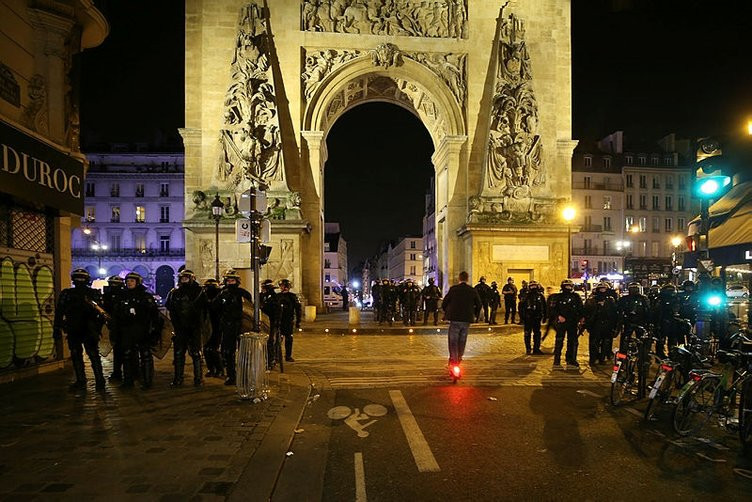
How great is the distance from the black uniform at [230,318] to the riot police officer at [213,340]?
14.5 inches

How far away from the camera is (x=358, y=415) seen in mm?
7645

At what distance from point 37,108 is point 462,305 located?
833 cm

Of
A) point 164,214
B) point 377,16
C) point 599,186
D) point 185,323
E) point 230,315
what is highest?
point 377,16

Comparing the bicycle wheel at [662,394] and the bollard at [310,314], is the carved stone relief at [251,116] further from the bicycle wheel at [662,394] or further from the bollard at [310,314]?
the bicycle wheel at [662,394]

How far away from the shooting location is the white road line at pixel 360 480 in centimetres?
473

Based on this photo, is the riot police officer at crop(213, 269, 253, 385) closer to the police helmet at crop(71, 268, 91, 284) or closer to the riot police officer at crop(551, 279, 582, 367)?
the police helmet at crop(71, 268, 91, 284)

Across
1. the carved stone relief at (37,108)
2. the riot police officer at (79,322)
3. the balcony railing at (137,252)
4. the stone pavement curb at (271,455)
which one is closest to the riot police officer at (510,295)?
the stone pavement curb at (271,455)

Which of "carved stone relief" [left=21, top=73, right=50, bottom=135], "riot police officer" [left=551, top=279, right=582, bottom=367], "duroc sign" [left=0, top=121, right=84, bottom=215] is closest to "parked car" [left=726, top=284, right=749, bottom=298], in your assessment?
"riot police officer" [left=551, top=279, right=582, bottom=367]

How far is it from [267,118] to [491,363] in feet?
47.0

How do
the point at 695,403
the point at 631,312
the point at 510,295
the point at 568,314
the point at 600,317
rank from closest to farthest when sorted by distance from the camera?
the point at 695,403
the point at 631,312
the point at 568,314
the point at 600,317
the point at 510,295

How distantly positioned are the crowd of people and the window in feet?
184

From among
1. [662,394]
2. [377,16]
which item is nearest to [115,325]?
[662,394]

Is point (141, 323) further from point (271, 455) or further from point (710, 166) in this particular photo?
point (710, 166)

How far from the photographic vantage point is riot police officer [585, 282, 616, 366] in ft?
39.3
